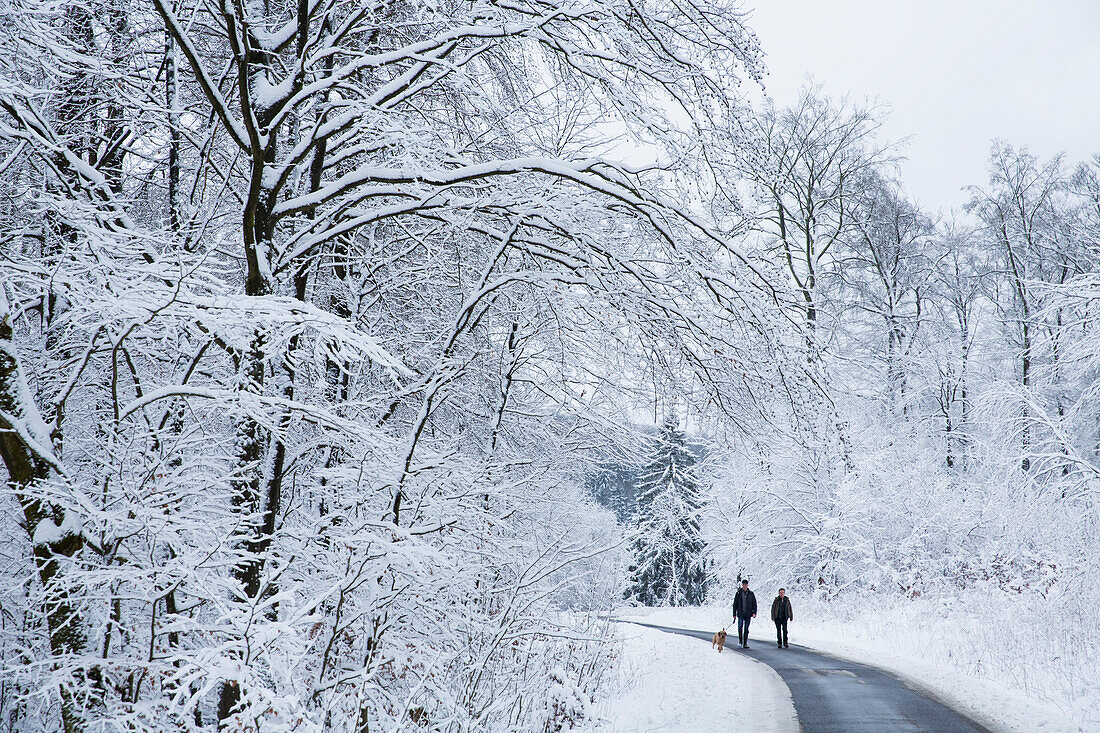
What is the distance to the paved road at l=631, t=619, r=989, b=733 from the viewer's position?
7.07m

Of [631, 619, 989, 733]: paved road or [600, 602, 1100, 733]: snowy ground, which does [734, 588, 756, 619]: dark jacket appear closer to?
[600, 602, 1100, 733]: snowy ground

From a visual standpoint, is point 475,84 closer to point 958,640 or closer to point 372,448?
point 372,448

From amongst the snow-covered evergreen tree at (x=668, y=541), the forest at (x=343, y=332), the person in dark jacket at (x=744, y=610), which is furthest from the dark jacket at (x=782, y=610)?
the snow-covered evergreen tree at (x=668, y=541)

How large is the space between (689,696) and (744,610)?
290 inches

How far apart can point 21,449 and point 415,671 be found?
2.43 m

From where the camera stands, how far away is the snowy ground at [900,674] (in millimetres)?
7188

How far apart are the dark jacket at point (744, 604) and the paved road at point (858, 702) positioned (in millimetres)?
3053

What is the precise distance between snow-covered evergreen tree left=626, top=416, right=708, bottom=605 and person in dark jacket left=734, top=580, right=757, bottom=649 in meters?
19.1

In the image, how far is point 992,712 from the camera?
25.1 feet

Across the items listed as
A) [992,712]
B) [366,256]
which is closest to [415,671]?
[366,256]

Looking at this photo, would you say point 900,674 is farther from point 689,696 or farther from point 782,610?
point 782,610

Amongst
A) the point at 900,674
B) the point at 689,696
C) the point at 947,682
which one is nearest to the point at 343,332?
the point at 689,696

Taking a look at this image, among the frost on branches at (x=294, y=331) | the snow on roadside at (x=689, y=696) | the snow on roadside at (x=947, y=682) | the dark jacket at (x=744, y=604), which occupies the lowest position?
the snow on roadside at (x=689, y=696)

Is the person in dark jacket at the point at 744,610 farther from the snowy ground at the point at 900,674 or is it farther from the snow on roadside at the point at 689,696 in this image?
the snow on roadside at the point at 689,696
